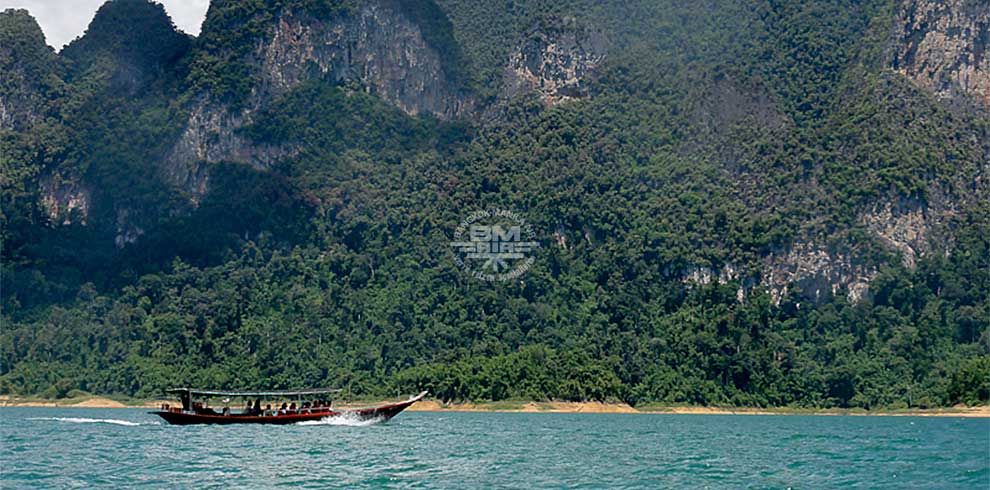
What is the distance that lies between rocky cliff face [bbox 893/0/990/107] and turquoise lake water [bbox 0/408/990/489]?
89070 mm

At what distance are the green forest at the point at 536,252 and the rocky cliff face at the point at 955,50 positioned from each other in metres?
2.81

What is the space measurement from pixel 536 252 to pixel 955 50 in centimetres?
5775

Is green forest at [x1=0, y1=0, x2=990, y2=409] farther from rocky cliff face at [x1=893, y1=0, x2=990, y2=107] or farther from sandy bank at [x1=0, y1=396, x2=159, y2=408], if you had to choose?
sandy bank at [x1=0, y1=396, x2=159, y2=408]

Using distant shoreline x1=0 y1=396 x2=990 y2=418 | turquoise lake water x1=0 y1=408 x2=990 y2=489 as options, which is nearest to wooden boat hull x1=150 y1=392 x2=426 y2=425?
turquoise lake water x1=0 y1=408 x2=990 y2=489

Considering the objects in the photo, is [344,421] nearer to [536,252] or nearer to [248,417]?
[248,417]

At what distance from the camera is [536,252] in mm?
173750

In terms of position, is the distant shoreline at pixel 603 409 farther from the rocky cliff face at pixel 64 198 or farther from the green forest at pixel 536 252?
the rocky cliff face at pixel 64 198

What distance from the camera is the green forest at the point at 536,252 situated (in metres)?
152

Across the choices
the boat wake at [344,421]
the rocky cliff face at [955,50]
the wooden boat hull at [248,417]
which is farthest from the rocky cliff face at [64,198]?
the rocky cliff face at [955,50]

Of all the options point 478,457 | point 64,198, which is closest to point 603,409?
point 478,457

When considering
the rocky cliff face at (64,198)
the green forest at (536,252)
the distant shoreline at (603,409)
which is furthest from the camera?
the rocky cliff face at (64,198)

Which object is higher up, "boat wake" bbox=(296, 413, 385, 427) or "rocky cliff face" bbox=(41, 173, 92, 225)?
"rocky cliff face" bbox=(41, 173, 92, 225)

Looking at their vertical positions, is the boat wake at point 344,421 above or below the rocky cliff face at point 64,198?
below

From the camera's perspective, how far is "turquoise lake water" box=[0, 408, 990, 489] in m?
53.1
